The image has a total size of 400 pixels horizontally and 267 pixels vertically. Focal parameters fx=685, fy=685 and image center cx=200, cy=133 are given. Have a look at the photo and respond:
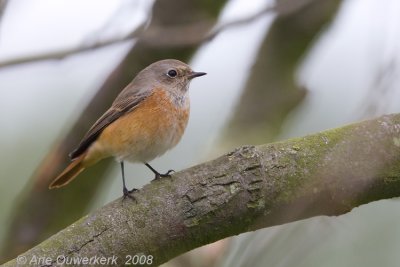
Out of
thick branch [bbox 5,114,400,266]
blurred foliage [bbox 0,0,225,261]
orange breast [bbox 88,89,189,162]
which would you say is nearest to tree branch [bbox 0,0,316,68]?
thick branch [bbox 5,114,400,266]

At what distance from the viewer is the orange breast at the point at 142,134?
15.0 feet

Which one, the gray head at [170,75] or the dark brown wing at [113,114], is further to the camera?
the gray head at [170,75]

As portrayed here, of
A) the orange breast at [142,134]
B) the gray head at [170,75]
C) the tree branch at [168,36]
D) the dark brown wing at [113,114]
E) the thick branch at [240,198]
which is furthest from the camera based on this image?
the gray head at [170,75]

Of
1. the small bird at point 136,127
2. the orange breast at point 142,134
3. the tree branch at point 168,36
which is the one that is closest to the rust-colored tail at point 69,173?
the small bird at point 136,127

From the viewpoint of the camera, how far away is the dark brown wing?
175 inches

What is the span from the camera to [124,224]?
3035 mm

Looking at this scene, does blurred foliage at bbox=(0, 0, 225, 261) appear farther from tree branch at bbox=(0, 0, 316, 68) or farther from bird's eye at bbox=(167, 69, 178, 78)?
tree branch at bbox=(0, 0, 316, 68)

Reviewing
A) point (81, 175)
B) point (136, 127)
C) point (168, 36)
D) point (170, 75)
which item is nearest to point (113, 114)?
point (136, 127)

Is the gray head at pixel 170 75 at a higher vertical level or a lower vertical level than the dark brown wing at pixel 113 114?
higher

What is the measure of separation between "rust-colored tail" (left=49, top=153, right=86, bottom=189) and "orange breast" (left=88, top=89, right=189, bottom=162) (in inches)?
4.3

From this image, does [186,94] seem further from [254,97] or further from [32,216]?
[32,216]

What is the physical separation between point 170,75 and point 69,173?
108 centimetres

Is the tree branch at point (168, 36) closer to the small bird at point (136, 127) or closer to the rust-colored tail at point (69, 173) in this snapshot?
the small bird at point (136, 127)

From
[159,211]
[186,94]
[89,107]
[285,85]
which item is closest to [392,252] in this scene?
[285,85]
